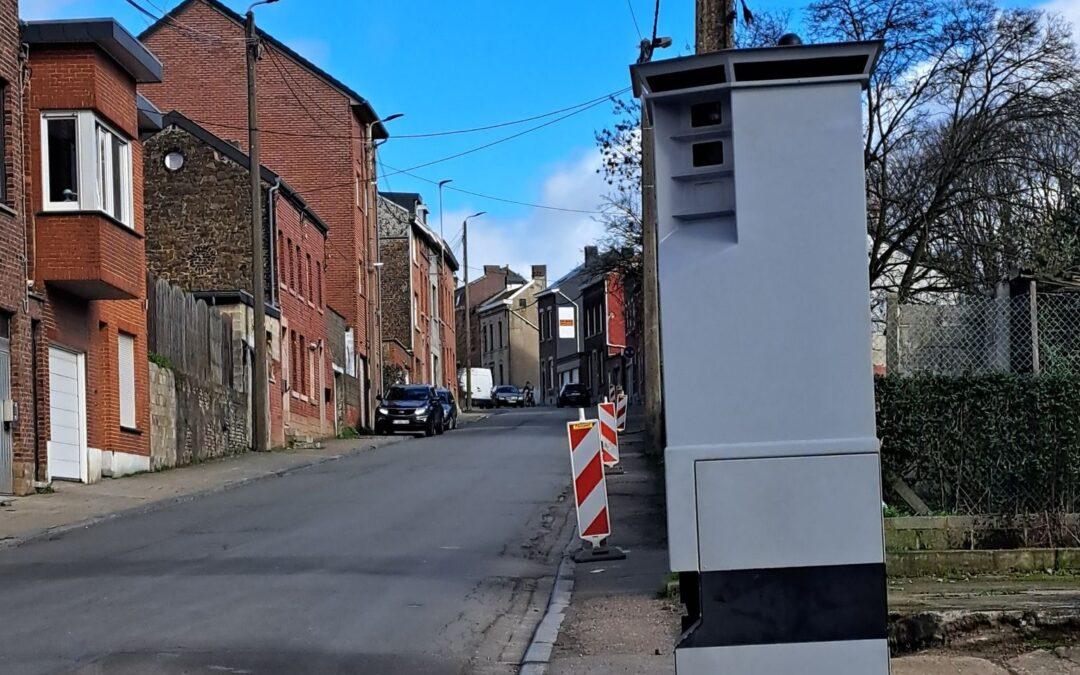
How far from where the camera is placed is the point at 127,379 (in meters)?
26.6

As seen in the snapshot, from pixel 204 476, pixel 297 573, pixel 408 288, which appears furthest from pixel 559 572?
pixel 408 288

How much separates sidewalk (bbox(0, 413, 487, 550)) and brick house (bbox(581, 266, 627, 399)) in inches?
1983

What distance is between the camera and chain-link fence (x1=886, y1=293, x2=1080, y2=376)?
39.8ft

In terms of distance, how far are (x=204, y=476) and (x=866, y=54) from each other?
22.4m

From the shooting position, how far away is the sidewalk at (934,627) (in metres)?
8.27

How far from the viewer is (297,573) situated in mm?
12539

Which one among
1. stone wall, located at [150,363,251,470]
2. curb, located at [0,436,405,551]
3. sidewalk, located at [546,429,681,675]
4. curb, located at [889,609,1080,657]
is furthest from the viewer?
stone wall, located at [150,363,251,470]

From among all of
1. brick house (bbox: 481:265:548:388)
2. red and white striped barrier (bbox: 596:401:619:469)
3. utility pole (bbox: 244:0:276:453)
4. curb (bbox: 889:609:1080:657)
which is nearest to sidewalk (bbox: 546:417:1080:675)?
curb (bbox: 889:609:1080:657)

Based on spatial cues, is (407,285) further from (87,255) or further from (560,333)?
(87,255)

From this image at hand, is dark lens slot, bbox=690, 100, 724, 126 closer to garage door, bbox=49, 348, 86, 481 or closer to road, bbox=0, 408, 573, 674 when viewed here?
road, bbox=0, 408, 573, 674

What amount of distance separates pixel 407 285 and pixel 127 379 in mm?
38885

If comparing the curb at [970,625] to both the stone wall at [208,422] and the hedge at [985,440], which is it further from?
the stone wall at [208,422]

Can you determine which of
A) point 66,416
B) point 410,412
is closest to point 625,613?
point 66,416

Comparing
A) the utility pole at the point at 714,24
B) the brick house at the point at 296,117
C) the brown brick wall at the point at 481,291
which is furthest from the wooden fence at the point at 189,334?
the brown brick wall at the point at 481,291
